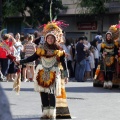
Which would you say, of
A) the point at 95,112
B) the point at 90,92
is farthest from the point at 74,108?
the point at 90,92

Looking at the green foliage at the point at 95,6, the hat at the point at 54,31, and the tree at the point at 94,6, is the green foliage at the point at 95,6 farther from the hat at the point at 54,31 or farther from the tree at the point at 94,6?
the hat at the point at 54,31

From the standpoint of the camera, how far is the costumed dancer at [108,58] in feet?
43.7

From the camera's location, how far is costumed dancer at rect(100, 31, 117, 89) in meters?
13.3

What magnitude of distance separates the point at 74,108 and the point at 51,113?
1879mm

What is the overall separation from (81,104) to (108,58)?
3.82 m

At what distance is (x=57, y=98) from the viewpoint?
8148mm

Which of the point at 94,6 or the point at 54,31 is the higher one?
the point at 94,6

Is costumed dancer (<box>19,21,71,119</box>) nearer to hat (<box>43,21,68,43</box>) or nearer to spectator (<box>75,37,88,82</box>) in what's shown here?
hat (<box>43,21,68,43</box>)

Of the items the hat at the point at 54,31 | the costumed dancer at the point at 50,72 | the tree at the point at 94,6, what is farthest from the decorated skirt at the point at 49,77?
the tree at the point at 94,6

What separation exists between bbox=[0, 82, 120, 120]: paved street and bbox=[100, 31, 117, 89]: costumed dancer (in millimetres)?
575

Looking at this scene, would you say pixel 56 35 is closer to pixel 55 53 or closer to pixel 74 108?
pixel 55 53

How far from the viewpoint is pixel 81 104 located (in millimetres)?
10172


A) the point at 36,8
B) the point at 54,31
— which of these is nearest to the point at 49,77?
the point at 54,31

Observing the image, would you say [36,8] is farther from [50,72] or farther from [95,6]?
[50,72]
